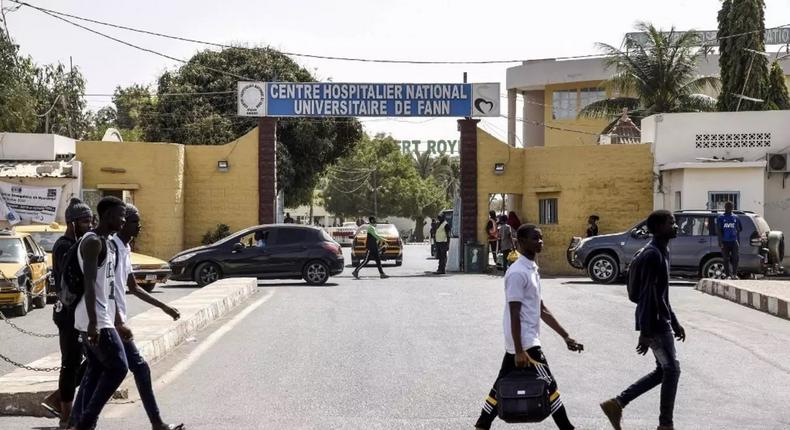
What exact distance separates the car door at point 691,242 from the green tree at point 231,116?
941 inches

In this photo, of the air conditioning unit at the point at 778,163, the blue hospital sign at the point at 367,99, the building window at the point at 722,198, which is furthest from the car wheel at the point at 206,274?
the air conditioning unit at the point at 778,163

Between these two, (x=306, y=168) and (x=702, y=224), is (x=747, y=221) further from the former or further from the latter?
(x=306, y=168)

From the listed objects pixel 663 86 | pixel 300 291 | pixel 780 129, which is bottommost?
pixel 300 291

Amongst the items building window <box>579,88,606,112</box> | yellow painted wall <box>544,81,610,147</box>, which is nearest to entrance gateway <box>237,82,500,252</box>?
yellow painted wall <box>544,81,610,147</box>

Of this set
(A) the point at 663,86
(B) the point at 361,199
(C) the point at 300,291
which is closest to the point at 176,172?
(C) the point at 300,291

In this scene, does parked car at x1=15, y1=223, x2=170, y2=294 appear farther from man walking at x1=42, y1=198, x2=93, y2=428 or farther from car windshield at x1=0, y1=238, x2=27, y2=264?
man walking at x1=42, y1=198, x2=93, y2=428

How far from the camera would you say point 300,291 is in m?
23.8

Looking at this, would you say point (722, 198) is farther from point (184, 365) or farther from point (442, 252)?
point (184, 365)

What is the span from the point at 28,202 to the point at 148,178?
138 inches

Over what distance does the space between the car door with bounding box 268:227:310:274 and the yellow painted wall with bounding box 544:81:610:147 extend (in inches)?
1583

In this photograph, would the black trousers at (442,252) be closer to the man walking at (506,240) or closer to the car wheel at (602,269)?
the man walking at (506,240)

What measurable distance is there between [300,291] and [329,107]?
1147cm

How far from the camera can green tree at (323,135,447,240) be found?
306ft

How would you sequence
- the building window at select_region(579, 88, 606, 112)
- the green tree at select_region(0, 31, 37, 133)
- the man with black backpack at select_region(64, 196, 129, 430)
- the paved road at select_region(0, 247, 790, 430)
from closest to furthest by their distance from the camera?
the man with black backpack at select_region(64, 196, 129, 430)
the paved road at select_region(0, 247, 790, 430)
the green tree at select_region(0, 31, 37, 133)
the building window at select_region(579, 88, 606, 112)
